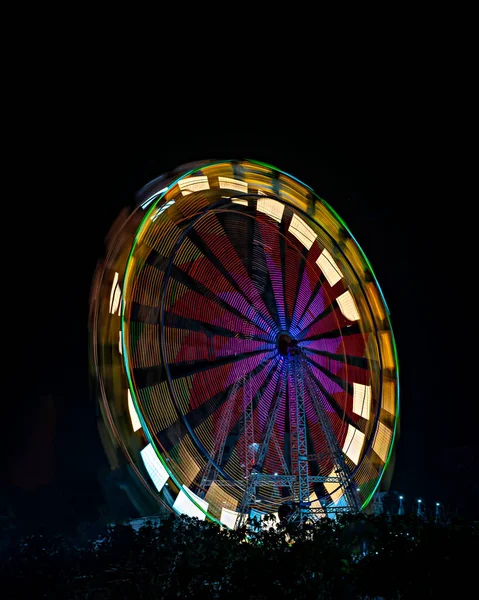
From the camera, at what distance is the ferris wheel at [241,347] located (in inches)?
550

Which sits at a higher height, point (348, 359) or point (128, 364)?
point (348, 359)

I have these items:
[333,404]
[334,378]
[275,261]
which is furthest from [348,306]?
[333,404]

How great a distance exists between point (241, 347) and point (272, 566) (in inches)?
263

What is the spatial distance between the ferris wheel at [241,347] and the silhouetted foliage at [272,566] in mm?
2707

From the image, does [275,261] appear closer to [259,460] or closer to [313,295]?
[313,295]

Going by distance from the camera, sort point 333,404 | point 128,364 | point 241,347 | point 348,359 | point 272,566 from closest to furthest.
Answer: point 272,566
point 128,364
point 241,347
point 348,359
point 333,404

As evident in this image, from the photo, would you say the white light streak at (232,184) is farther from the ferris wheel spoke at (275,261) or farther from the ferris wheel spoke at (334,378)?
the ferris wheel spoke at (334,378)

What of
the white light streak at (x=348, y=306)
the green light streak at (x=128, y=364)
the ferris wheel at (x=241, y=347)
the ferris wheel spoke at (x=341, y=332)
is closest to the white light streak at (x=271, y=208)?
the ferris wheel at (x=241, y=347)

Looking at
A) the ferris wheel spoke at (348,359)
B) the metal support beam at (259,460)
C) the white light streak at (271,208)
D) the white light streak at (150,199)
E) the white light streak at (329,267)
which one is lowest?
the metal support beam at (259,460)

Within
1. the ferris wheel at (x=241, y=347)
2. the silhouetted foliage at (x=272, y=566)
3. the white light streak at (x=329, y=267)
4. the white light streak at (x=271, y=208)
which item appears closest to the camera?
the silhouetted foliage at (x=272, y=566)

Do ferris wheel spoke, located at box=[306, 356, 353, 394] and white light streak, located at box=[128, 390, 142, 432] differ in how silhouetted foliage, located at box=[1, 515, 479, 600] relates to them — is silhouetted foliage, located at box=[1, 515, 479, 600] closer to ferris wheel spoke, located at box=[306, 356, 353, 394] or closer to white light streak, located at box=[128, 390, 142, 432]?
white light streak, located at box=[128, 390, 142, 432]

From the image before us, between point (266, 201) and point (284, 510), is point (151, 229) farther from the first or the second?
point (284, 510)

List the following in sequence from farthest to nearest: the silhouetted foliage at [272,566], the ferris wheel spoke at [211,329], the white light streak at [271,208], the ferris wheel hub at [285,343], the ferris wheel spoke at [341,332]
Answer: the ferris wheel spoke at [341,332] → the white light streak at [271,208] → the ferris wheel spoke at [211,329] → the ferris wheel hub at [285,343] → the silhouetted foliage at [272,566]

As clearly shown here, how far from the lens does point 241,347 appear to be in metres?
14.8
